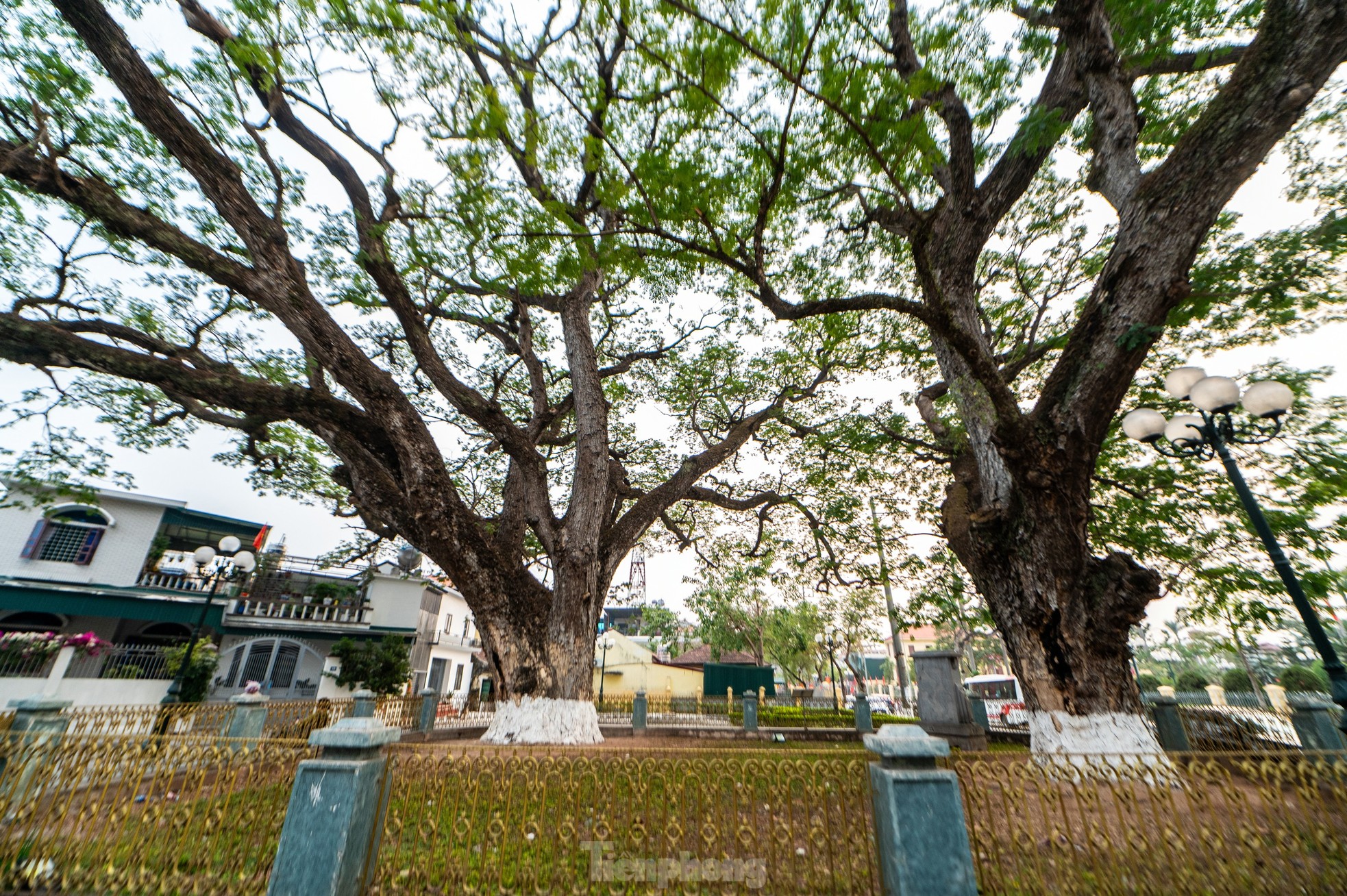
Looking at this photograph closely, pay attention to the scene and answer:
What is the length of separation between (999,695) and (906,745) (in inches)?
1390

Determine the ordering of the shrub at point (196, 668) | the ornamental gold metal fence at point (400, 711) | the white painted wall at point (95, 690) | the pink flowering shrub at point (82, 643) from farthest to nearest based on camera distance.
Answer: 1. the shrub at point (196, 668)
2. the pink flowering shrub at point (82, 643)
3. the white painted wall at point (95, 690)
4. the ornamental gold metal fence at point (400, 711)

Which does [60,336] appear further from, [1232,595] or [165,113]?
[1232,595]

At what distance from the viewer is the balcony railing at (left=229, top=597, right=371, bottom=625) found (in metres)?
18.4

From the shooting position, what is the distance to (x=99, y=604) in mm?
16156

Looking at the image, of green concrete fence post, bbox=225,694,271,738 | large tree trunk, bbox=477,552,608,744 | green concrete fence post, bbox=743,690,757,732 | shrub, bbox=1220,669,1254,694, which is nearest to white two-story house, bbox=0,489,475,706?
green concrete fence post, bbox=225,694,271,738

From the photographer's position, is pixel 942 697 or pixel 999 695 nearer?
pixel 942 697

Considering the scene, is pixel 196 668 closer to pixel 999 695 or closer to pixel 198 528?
pixel 198 528

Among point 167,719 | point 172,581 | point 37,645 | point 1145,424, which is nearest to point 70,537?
point 172,581

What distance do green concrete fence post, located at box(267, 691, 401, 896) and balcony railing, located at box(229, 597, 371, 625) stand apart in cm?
1874

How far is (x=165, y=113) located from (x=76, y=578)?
58.1ft

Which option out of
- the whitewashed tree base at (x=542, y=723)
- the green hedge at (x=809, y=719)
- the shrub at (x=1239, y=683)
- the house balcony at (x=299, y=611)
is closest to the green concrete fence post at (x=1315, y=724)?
the whitewashed tree base at (x=542, y=723)

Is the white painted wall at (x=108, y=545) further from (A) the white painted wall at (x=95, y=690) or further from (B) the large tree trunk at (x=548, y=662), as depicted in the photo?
(B) the large tree trunk at (x=548, y=662)

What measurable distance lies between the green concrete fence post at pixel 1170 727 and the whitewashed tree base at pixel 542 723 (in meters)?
9.02

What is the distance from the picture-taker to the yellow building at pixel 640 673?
119ft
